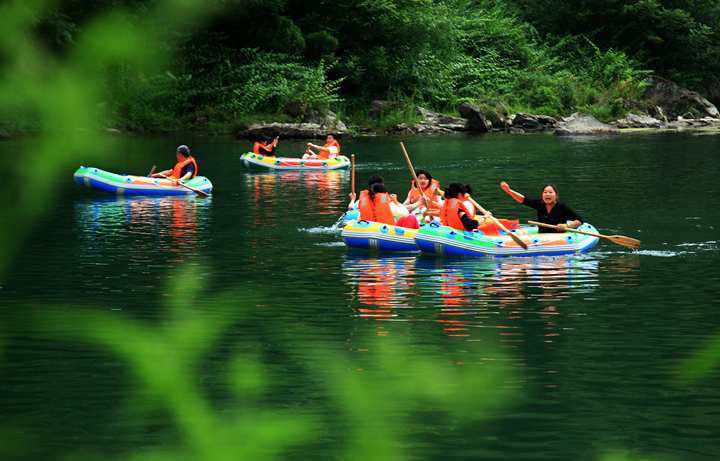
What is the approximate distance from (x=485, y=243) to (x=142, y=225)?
748cm

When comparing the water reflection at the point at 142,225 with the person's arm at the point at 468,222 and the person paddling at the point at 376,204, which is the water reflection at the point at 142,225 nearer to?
the person paddling at the point at 376,204

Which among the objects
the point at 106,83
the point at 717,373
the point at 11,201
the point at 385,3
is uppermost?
the point at 385,3

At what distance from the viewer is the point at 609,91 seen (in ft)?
195

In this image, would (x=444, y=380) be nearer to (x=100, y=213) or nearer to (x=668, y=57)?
(x=100, y=213)

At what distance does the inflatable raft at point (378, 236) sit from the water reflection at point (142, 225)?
8.11 ft


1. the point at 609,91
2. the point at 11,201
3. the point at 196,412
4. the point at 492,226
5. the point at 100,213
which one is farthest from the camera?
the point at 609,91

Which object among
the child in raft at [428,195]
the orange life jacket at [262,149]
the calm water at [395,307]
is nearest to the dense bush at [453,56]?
the orange life jacket at [262,149]

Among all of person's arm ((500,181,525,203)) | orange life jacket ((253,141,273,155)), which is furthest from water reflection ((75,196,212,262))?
orange life jacket ((253,141,273,155))

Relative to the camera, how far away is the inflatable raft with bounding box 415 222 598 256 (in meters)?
17.6

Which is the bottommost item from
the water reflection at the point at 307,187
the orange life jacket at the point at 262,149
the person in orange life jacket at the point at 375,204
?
the water reflection at the point at 307,187

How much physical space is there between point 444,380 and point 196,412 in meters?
0.63

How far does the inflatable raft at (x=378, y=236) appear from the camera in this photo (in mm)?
18266

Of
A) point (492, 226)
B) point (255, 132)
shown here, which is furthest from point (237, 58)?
point (492, 226)

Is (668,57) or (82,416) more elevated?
(668,57)
